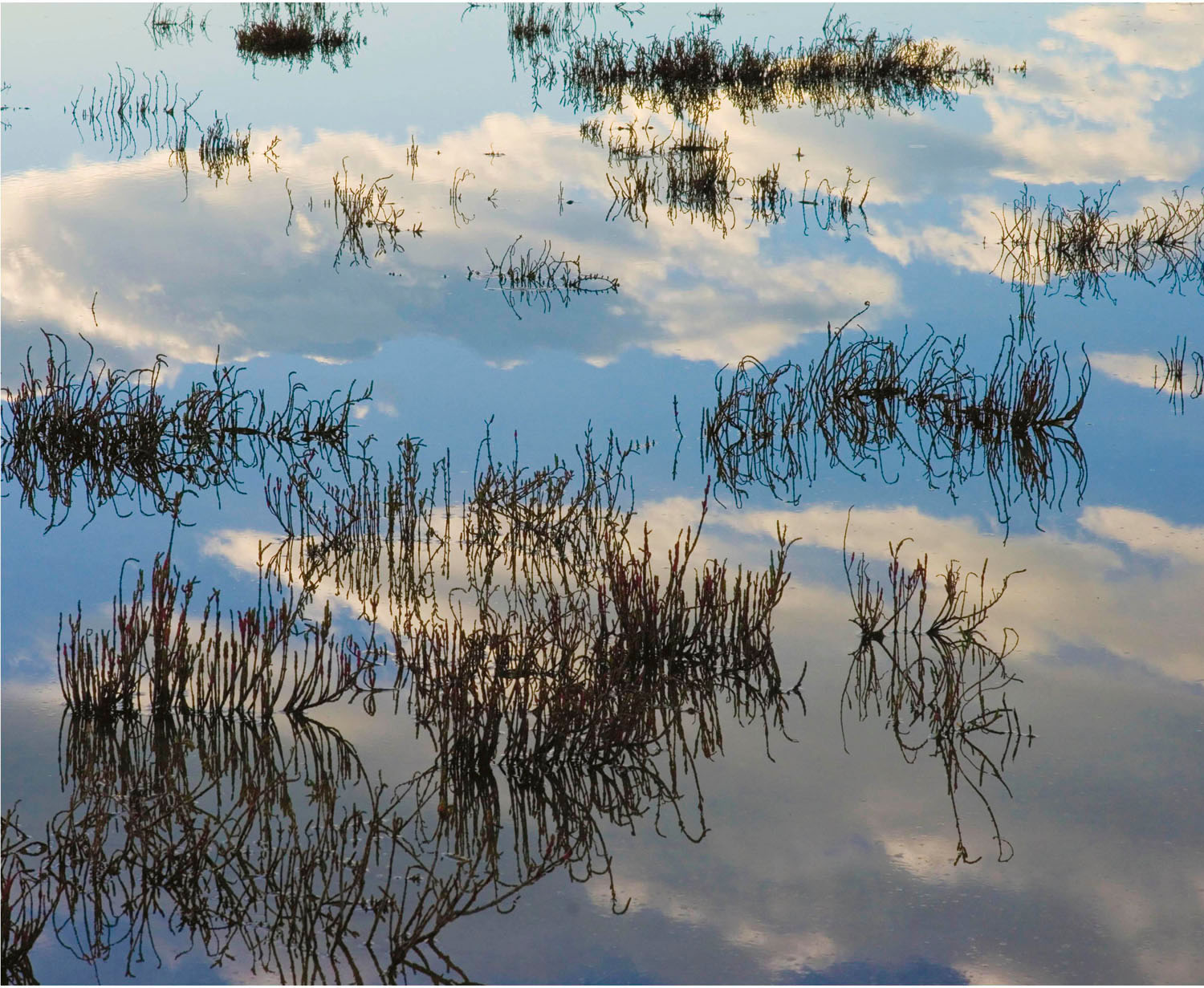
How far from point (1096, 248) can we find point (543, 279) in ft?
17.9

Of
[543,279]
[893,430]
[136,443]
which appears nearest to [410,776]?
[136,443]

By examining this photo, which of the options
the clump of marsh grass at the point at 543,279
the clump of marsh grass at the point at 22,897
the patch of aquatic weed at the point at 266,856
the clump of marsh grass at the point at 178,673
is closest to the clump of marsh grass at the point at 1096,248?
the clump of marsh grass at the point at 543,279

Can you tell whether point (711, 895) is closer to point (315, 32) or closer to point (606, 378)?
point (606, 378)

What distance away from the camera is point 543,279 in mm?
12844

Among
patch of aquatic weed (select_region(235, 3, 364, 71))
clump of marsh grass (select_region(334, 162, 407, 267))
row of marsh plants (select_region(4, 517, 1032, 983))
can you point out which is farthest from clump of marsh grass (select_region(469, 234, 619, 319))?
patch of aquatic weed (select_region(235, 3, 364, 71))

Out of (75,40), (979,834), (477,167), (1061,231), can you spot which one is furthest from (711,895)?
(75,40)

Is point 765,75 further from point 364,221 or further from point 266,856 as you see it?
point 266,856

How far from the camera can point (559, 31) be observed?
2591 cm

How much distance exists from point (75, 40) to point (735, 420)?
68.8 feet

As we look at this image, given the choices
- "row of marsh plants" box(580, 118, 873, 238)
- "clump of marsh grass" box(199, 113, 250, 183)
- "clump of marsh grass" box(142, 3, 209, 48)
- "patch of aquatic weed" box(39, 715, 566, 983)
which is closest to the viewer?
"patch of aquatic weed" box(39, 715, 566, 983)

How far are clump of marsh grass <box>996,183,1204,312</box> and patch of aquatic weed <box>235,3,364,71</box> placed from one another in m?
13.4

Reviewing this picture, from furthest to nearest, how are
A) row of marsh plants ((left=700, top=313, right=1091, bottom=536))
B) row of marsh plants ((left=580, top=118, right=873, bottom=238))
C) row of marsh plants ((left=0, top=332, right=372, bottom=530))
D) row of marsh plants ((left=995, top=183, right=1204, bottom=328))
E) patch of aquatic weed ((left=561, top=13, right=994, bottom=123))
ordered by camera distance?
patch of aquatic weed ((left=561, top=13, right=994, bottom=123))
row of marsh plants ((left=580, top=118, right=873, bottom=238))
row of marsh plants ((left=995, top=183, right=1204, bottom=328))
row of marsh plants ((left=700, top=313, right=1091, bottom=536))
row of marsh plants ((left=0, top=332, right=372, bottom=530))

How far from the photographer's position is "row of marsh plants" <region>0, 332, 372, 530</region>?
27.1ft

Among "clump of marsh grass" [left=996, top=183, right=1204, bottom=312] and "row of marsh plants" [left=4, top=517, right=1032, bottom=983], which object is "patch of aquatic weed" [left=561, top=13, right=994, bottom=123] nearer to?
"clump of marsh grass" [left=996, top=183, right=1204, bottom=312]
